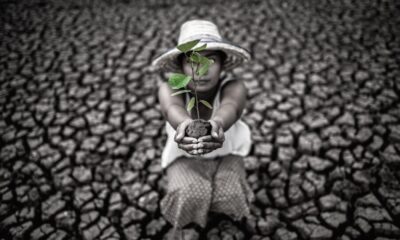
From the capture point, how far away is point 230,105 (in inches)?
70.8

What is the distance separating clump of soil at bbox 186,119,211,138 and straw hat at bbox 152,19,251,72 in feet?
1.46

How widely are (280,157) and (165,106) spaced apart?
1.34m

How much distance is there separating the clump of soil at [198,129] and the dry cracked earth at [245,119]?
3.59 feet

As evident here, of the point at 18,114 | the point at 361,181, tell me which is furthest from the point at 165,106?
the point at 18,114

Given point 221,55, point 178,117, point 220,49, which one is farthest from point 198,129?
point 221,55

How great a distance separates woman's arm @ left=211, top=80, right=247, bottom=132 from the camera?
1.69 m

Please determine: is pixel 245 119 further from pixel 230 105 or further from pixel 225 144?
pixel 230 105

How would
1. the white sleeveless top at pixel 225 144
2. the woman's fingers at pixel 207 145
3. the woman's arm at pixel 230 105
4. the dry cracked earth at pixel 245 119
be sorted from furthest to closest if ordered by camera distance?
1. the dry cracked earth at pixel 245 119
2. the white sleeveless top at pixel 225 144
3. the woman's arm at pixel 230 105
4. the woman's fingers at pixel 207 145

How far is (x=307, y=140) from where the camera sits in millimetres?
2850

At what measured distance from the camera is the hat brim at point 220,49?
170cm

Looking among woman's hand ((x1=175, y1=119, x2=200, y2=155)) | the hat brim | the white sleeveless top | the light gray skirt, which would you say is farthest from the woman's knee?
the hat brim

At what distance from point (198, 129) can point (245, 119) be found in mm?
1717

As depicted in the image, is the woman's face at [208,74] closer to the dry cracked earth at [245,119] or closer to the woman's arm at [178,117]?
the woman's arm at [178,117]

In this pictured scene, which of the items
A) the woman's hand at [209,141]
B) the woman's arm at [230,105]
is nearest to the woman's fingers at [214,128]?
the woman's hand at [209,141]
